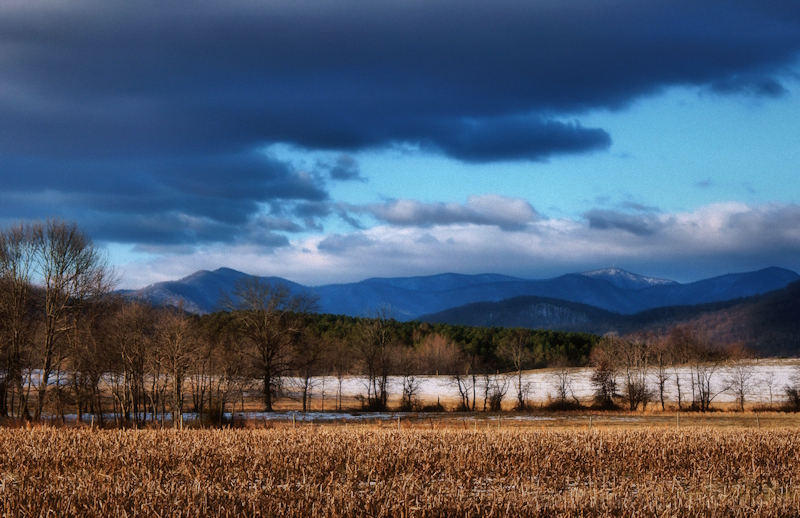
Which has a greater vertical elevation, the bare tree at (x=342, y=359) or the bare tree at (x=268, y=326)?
the bare tree at (x=268, y=326)

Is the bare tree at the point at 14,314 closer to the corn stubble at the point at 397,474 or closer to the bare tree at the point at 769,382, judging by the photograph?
the corn stubble at the point at 397,474

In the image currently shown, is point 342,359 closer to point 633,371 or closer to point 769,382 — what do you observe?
point 633,371

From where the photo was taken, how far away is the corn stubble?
16.5 metres

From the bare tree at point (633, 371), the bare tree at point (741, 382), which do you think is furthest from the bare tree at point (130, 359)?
the bare tree at point (741, 382)

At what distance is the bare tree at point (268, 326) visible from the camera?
71312 mm

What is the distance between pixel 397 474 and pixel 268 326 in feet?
169

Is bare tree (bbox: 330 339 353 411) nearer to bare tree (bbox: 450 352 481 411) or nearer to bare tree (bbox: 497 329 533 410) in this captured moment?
bare tree (bbox: 450 352 481 411)

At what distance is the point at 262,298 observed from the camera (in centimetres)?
7500

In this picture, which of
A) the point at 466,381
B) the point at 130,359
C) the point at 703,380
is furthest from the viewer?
the point at 466,381

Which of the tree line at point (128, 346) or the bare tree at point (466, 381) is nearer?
the tree line at point (128, 346)

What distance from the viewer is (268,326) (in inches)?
2847

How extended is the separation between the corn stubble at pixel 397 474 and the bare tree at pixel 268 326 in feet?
124

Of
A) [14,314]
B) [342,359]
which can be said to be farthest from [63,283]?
[342,359]

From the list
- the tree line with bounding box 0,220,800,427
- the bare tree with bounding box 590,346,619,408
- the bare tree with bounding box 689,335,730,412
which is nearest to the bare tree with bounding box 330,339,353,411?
the tree line with bounding box 0,220,800,427
